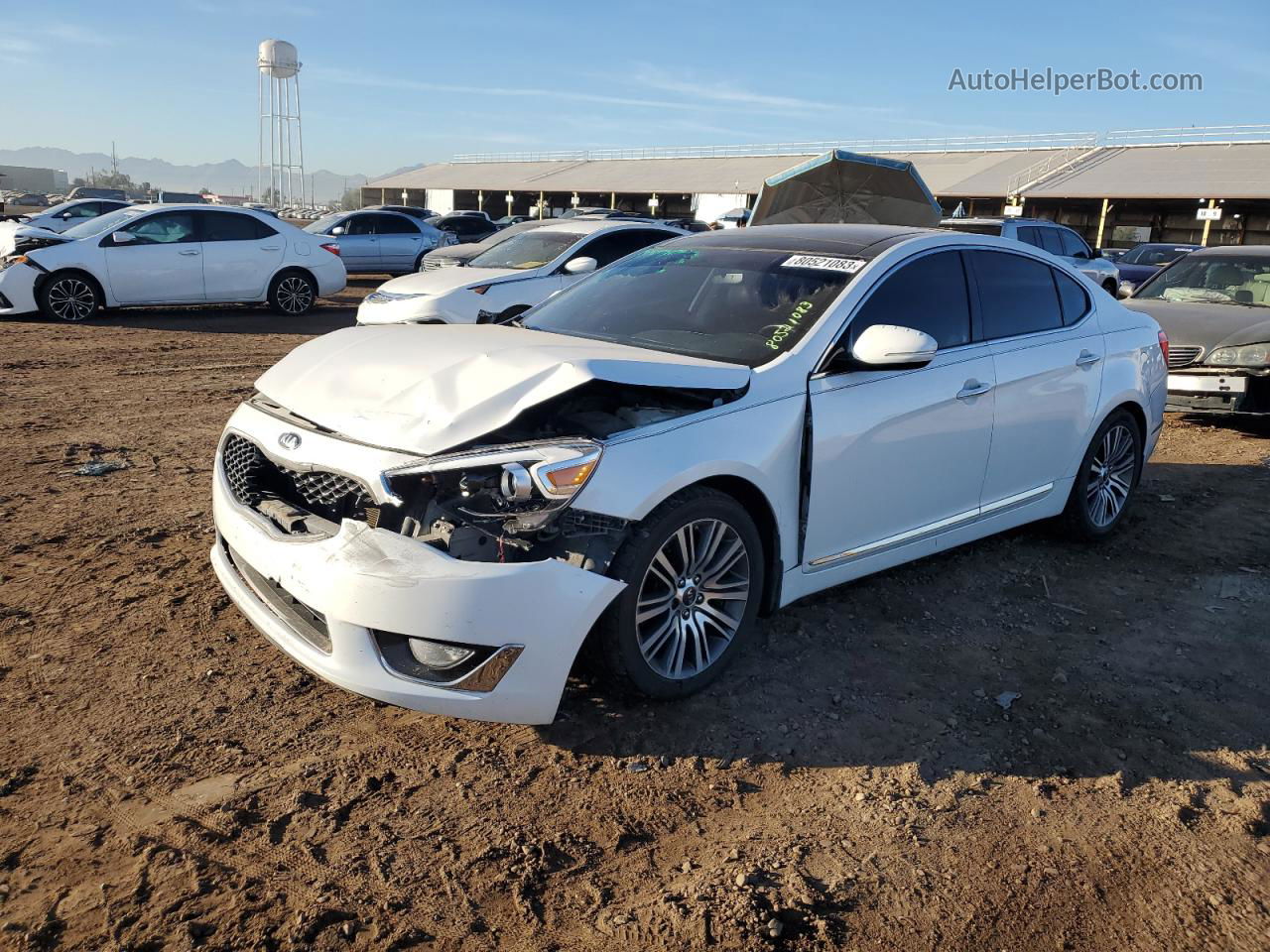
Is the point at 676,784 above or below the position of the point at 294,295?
below

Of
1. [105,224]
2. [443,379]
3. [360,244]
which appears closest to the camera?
[443,379]

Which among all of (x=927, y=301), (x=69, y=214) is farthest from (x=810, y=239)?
(x=69, y=214)

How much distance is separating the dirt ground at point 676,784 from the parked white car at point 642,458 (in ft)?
1.00

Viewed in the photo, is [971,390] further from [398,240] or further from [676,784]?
[398,240]

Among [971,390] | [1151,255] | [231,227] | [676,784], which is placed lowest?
[676,784]

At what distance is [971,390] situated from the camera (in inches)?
179

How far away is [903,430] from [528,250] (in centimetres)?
793

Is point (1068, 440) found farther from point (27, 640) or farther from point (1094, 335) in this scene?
point (27, 640)

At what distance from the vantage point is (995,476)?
4848 millimetres

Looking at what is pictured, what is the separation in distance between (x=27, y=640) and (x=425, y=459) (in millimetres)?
1939

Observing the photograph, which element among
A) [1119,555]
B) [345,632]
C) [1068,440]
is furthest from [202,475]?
[1119,555]

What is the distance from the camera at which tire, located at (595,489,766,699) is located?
3.30 metres

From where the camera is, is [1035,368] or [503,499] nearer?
[503,499]

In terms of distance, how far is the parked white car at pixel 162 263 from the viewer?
41.3 ft
